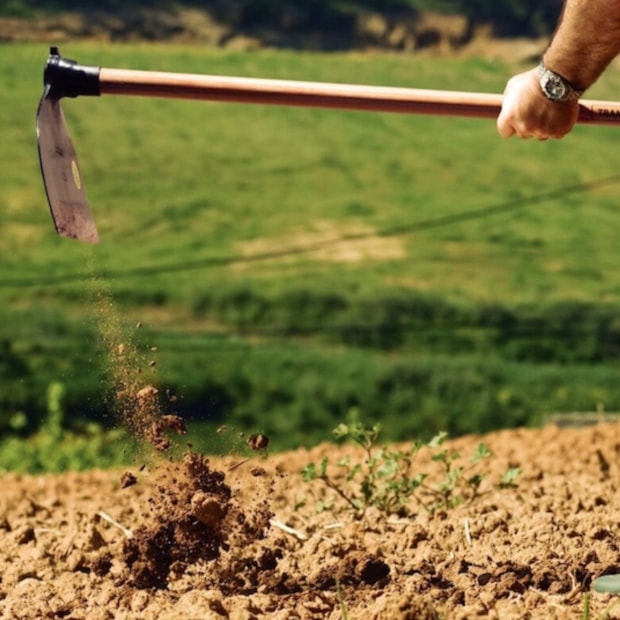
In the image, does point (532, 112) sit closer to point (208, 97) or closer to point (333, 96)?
point (333, 96)

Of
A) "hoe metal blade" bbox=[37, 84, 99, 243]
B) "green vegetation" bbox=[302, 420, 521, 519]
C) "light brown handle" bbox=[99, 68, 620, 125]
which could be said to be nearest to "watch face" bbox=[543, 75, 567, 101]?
"light brown handle" bbox=[99, 68, 620, 125]

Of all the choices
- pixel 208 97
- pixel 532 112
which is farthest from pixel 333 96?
pixel 532 112

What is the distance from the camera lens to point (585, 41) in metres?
2.65

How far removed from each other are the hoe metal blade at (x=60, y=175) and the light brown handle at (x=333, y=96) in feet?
0.51

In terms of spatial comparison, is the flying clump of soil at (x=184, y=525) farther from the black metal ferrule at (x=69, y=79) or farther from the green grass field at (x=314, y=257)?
the green grass field at (x=314, y=257)

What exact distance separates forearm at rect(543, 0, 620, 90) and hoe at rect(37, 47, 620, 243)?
0.83 ft

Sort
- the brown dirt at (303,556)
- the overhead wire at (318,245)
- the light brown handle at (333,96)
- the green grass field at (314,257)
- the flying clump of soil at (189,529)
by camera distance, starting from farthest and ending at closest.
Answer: the overhead wire at (318,245) → the green grass field at (314,257) → the light brown handle at (333,96) → the flying clump of soil at (189,529) → the brown dirt at (303,556)

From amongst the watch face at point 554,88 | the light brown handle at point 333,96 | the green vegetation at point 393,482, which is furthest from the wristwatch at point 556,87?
the green vegetation at point 393,482

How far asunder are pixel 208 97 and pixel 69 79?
1.16ft

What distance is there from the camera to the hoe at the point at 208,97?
3.01 meters

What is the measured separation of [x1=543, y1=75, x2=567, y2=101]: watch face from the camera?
278 centimetres

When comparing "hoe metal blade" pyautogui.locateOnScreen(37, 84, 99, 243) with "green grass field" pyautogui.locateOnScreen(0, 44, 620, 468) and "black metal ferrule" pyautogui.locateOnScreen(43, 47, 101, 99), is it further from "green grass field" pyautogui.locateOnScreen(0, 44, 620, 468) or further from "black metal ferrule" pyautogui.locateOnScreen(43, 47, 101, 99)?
"green grass field" pyautogui.locateOnScreen(0, 44, 620, 468)

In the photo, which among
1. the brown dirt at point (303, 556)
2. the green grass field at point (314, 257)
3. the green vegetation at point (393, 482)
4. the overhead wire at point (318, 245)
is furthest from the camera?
the overhead wire at point (318, 245)

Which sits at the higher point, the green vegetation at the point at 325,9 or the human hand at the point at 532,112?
the human hand at the point at 532,112
